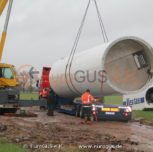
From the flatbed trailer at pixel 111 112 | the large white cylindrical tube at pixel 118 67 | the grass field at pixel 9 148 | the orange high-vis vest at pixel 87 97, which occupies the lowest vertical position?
the grass field at pixel 9 148

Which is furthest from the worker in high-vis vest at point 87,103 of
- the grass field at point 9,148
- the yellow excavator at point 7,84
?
the grass field at point 9,148

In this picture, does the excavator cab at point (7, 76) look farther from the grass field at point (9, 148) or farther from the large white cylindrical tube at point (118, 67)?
the grass field at point (9, 148)

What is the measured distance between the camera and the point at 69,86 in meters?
19.7

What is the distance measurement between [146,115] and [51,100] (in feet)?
15.3

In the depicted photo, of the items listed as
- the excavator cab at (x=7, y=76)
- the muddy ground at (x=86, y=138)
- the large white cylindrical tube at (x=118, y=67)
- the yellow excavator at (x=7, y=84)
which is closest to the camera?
the muddy ground at (x=86, y=138)

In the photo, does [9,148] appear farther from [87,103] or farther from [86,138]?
[87,103]

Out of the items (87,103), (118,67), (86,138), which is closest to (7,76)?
(87,103)

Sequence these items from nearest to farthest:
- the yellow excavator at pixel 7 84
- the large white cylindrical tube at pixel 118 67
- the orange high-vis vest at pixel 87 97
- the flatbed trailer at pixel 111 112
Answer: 1. the large white cylindrical tube at pixel 118 67
2. the orange high-vis vest at pixel 87 97
3. the flatbed trailer at pixel 111 112
4. the yellow excavator at pixel 7 84

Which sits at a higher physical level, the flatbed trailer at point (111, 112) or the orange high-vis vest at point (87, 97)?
the orange high-vis vest at point (87, 97)

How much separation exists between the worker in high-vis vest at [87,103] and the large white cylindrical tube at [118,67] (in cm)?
26

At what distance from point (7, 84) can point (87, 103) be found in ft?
16.1

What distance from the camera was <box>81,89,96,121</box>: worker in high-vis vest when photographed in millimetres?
17375

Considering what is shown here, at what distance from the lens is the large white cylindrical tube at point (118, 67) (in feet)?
52.9

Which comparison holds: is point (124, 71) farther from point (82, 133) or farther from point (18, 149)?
point (18, 149)
